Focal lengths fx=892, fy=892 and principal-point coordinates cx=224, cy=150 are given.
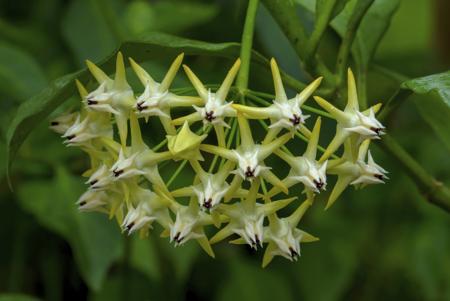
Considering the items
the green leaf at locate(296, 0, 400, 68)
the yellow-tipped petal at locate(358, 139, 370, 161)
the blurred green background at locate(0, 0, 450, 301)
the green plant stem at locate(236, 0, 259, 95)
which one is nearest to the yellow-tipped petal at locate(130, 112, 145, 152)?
the green plant stem at locate(236, 0, 259, 95)

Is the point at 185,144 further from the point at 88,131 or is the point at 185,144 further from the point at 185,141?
the point at 88,131

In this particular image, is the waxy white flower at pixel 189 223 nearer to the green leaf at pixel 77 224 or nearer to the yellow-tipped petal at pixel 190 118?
the yellow-tipped petal at pixel 190 118

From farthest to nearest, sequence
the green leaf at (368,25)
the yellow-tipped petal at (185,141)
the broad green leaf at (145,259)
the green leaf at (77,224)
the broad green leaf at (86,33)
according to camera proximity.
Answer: the broad green leaf at (86,33)
the broad green leaf at (145,259)
the green leaf at (77,224)
the green leaf at (368,25)
the yellow-tipped petal at (185,141)

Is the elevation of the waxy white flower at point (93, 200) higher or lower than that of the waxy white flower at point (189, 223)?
lower

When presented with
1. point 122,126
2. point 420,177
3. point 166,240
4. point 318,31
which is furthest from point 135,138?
point 166,240

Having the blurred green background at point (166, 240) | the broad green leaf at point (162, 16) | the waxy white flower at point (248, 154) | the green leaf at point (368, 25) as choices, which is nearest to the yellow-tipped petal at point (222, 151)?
the waxy white flower at point (248, 154)

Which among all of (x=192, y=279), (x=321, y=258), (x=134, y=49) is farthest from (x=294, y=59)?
(x=134, y=49)

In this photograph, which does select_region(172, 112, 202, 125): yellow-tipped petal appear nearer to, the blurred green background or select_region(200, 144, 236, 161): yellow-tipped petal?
select_region(200, 144, 236, 161): yellow-tipped petal
